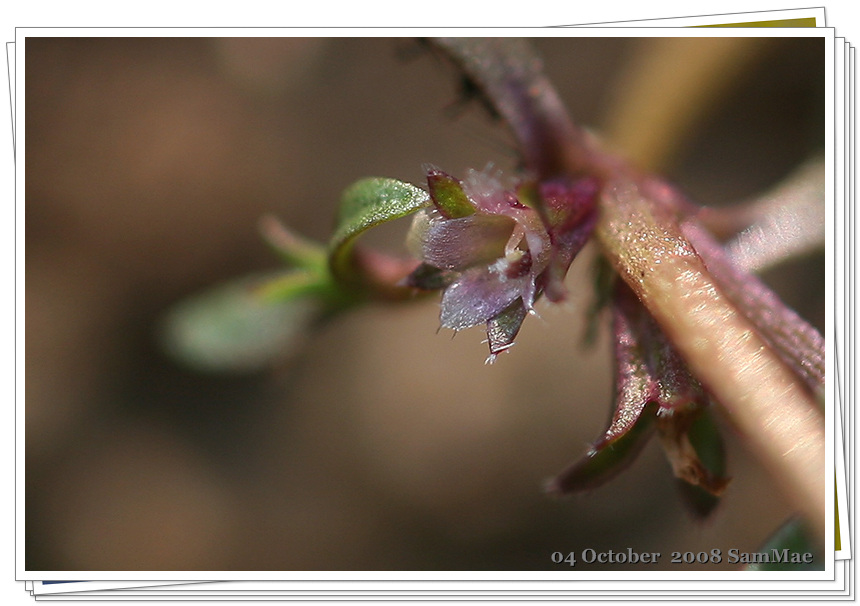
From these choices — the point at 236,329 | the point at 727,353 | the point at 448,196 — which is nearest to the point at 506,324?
the point at 448,196

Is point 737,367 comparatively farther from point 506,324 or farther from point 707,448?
point 506,324

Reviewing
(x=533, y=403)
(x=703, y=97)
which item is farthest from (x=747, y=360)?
(x=533, y=403)

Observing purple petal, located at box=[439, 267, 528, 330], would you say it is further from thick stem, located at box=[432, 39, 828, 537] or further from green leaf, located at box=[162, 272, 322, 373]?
green leaf, located at box=[162, 272, 322, 373]

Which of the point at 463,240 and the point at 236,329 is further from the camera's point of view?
the point at 236,329

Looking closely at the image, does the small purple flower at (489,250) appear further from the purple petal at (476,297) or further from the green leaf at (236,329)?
the green leaf at (236,329)

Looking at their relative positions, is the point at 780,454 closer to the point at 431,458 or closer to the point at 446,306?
the point at 446,306

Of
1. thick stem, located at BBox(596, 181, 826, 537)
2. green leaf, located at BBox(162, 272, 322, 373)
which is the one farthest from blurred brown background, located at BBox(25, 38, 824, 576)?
thick stem, located at BBox(596, 181, 826, 537)
